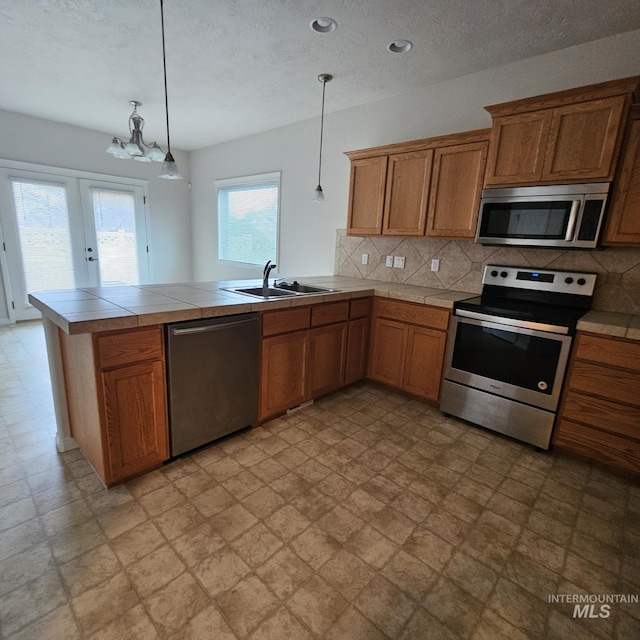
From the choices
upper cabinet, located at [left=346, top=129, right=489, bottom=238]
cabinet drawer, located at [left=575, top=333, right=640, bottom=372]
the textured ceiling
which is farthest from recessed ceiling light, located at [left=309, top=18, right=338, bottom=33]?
cabinet drawer, located at [left=575, top=333, right=640, bottom=372]

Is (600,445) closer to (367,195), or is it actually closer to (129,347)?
(367,195)

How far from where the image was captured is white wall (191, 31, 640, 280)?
7.66 ft

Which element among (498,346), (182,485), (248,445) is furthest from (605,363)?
(182,485)

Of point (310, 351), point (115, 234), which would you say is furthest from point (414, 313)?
point (115, 234)

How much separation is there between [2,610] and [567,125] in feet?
11.5

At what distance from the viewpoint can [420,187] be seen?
279 centimetres

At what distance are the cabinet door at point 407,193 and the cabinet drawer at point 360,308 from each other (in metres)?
0.65

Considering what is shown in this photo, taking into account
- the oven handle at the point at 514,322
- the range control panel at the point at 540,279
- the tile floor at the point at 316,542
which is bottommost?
the tile floor at the point at 316,542

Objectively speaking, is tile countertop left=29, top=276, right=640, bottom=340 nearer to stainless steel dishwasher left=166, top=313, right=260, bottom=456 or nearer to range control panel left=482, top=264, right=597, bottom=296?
stainless steel dishwasher left=166, top=313, right=260, bottom=456

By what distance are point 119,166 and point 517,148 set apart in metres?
5.26

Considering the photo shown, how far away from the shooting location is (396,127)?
128 inches

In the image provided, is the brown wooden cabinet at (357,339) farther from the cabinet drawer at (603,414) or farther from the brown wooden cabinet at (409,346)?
the cabinet drawer at (603,414)

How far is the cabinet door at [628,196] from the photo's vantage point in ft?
6.54

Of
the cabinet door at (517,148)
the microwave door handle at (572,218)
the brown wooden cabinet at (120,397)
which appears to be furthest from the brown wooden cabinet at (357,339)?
the brown wooden cabinet at (120,397)
